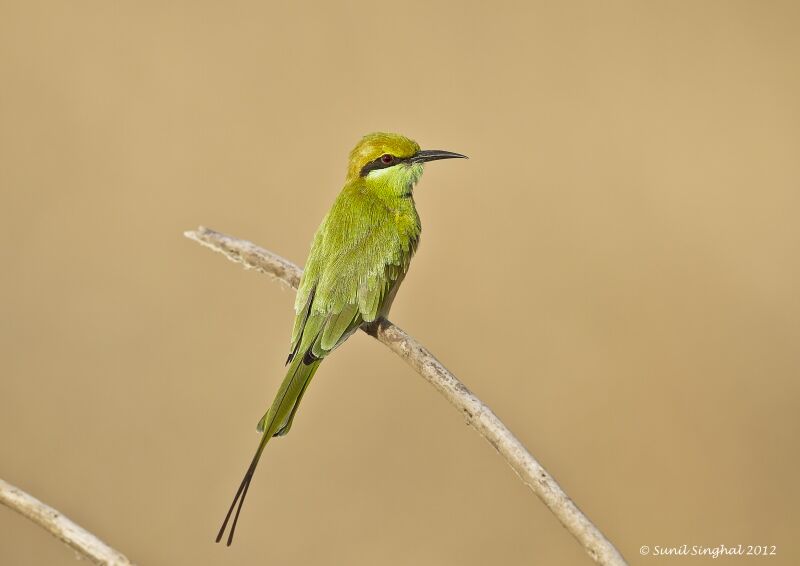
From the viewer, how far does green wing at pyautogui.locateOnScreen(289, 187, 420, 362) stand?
2484 millimetres

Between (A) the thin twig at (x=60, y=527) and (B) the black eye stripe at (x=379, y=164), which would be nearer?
(A) the thin twig at (x=60, y=527)

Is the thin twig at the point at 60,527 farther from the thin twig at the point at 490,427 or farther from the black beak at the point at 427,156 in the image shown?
the black beak at the point at 427,156

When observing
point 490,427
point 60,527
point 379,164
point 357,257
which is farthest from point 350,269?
point 60,527

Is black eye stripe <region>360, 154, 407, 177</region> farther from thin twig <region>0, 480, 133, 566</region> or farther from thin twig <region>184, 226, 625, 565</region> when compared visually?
thin twig <region>0, 480, 133, 566</region>

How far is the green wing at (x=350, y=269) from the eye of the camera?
2.48 metres

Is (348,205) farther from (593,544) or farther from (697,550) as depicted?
(697,550)

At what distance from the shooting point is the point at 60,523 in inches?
66.8

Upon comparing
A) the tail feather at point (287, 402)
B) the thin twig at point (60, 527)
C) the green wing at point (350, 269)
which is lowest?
the thin twig at point (60, 527)

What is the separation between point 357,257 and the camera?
262 cm

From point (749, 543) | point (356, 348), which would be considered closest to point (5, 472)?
point (356, 348)

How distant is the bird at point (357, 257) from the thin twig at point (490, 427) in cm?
15

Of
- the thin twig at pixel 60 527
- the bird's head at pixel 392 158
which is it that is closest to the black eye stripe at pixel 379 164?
the bird's head at pixel 392 158

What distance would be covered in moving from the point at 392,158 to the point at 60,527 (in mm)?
1508

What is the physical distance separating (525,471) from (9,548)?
8.24 feet
